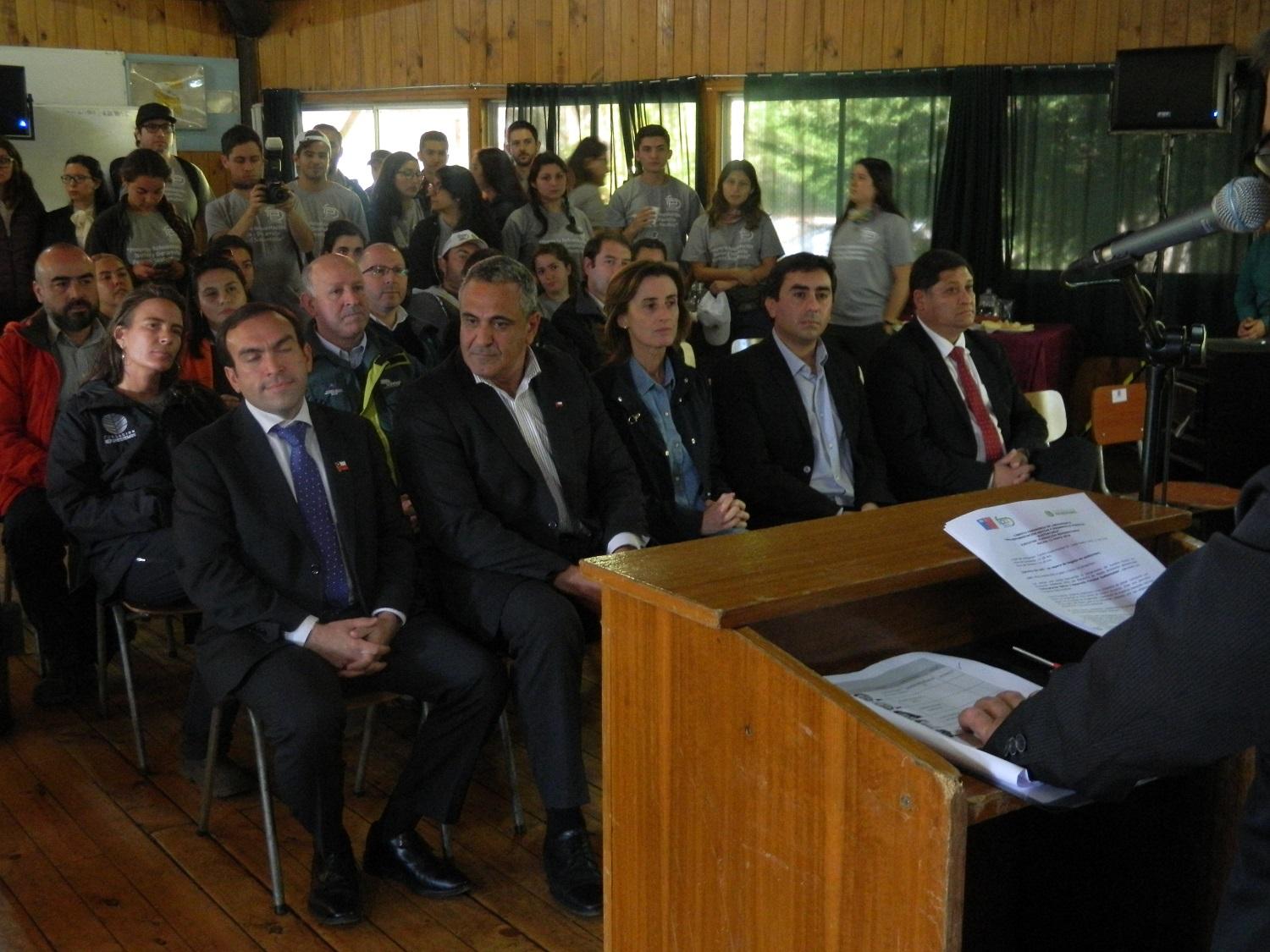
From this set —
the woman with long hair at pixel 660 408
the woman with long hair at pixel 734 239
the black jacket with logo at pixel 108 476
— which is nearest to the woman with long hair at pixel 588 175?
the woman with long hair at pixel 734 239

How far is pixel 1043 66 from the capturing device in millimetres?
6887

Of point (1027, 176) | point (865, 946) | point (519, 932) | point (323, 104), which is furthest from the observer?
point (323, 104)

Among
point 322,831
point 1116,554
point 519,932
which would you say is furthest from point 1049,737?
point 322,831

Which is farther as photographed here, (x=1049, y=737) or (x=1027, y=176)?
(x=1027, y=176)

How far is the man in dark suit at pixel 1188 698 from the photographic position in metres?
0.98

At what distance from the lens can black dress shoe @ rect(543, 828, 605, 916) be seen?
2299mm

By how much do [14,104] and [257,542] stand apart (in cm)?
600

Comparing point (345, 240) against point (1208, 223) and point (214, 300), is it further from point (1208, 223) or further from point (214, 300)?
point (1208, 223)

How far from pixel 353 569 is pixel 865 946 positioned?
1.51 meters

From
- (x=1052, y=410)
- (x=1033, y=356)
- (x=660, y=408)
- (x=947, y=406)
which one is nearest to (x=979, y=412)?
(x=947, y=406)

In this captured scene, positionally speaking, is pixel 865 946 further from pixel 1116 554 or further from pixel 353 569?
pixel 353 569

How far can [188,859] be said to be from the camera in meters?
2.50

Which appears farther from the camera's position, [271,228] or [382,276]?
[271,228]

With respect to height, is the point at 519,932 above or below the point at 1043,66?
below
